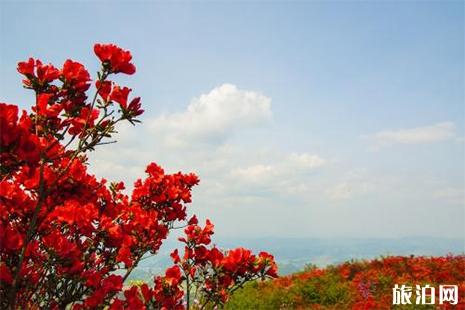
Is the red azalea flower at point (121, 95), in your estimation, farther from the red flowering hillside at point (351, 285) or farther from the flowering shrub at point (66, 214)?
the red flowering hillside at point (351, 285)

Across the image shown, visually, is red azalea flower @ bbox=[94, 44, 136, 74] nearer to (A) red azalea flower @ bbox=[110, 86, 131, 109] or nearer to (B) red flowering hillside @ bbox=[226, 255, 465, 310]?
(A) red azalea flower @ bbox=[110, 86, 131, 109]

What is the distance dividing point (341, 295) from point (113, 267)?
9.27 m

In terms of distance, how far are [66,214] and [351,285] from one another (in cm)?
1060

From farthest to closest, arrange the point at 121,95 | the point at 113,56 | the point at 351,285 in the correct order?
the point at 351,285
the point at 121,95
the point at 113,56

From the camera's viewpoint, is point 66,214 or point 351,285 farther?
point 351,285

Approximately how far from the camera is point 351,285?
11.9 metres

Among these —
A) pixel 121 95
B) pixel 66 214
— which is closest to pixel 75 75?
pixel 121 95

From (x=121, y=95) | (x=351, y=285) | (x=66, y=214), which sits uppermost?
(x=121, y=95)

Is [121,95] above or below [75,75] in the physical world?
below

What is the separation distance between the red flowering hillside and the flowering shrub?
715 centimetres

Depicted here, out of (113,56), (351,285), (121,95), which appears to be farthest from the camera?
(351,285)

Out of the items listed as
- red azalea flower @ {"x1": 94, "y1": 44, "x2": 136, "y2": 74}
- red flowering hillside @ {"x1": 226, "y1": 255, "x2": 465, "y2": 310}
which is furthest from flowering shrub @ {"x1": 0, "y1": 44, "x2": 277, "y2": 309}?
red flowering hillside @ {"x1": 226, "y1": 255, "x2": 465, "y2": 310}

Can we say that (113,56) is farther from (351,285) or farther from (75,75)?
(351,285)

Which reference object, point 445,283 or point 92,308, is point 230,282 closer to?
point 92,308
